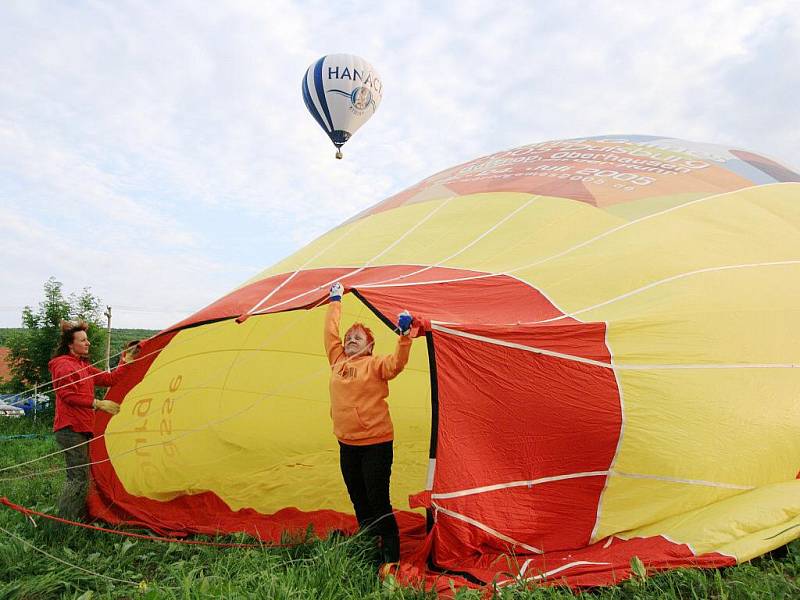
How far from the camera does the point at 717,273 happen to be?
10.5 feet

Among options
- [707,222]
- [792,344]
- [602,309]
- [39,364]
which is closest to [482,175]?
[707,222]

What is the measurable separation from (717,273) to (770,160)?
196cm

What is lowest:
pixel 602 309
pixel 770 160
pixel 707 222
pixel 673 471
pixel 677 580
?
pixel 677 580

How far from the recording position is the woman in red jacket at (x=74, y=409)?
3.27 metres

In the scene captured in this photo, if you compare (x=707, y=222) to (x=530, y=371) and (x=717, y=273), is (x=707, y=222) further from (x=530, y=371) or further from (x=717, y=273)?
(x=530, y=371)

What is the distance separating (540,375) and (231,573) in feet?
4.87

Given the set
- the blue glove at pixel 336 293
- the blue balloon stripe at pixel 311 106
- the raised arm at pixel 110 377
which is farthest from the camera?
the blue balloon stripe at pixel 311 106

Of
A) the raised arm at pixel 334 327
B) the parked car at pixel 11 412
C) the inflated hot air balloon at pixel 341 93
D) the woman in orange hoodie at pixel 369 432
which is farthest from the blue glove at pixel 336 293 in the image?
the inflated hot air balloon at pixel 341 93

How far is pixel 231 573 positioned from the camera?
105 inches

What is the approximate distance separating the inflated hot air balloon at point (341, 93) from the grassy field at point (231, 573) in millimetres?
6774

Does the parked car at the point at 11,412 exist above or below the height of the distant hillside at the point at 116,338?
below

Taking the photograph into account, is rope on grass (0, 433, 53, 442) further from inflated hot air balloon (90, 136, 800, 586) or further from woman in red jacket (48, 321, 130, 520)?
woman in red jacket (48, 321, 130, 520)

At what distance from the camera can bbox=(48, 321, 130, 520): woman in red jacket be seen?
10.7ft

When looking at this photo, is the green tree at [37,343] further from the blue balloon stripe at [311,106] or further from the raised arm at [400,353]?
the raised arm at [400,353]
